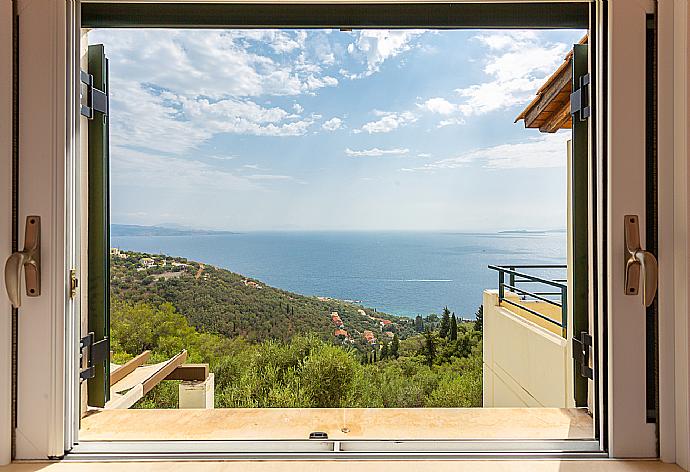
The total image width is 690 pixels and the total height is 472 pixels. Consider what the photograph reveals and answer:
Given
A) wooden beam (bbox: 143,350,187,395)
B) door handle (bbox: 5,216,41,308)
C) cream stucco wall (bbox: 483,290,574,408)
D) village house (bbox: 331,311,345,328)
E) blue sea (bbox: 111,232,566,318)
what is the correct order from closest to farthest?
1. door handle (bbox: 5,216,41,308)
2. wooden beam (bbox: 143,350,187,395)
3. cream stucco wall (bbox: 483,290,574,408)
4. blue sea (bbox: 111,232,566,318)
5. village house (bbox: 331,311,345,328)

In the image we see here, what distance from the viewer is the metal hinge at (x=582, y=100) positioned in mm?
1340

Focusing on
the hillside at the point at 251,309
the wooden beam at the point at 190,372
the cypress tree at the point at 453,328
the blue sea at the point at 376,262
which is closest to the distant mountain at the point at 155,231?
the blue sea at the point at 376,262

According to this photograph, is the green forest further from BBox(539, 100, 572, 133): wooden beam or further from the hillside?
BBox(539, 100, 572, 133): wooden beam

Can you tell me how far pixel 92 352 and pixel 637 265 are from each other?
135cm

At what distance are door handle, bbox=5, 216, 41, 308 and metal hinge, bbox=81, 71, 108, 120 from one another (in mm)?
436

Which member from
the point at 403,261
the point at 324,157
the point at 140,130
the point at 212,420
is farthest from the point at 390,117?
the point at 212,420

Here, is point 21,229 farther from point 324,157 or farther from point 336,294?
point 324,157

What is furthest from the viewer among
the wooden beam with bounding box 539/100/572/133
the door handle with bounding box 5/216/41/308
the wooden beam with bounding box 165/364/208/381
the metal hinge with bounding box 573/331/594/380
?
the wooden beam with bounding box 165/364/208/381

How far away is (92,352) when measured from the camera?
1.39 metres

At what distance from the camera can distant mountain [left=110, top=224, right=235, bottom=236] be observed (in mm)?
2914

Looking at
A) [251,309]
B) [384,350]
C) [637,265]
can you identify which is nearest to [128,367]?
[251,309]

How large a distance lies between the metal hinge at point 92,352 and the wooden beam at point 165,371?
3.99 feet

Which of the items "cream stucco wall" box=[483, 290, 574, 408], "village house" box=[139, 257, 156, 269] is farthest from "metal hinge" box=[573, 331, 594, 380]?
"village house" box=[139, 257, 156, 269]

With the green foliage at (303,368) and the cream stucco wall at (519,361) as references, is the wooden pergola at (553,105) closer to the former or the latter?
the cream stucco wall at (519,361)
